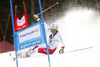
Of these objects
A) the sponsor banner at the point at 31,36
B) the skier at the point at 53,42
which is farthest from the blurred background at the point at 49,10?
the sponsor banner at the point at 31,36

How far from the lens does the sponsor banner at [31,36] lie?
11.3 ft

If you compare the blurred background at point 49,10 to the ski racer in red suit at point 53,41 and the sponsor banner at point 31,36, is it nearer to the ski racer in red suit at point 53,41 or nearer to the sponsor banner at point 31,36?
the ski racer in red suit at point 53,41

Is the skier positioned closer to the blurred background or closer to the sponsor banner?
the sponsor banner

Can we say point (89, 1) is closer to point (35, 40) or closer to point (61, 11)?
point (61, 11)

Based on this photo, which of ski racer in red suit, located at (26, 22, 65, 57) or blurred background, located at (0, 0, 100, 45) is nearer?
ski racer in red suit, located at (26, 22, 65, 57)

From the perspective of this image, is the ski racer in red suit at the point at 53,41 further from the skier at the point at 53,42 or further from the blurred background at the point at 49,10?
the blurred background at the point at 49,10

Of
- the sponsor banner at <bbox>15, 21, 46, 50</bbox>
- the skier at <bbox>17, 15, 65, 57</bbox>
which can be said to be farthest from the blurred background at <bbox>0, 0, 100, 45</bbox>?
the sponsor banner at <bbox>15, 21, 46, 50</bbox>

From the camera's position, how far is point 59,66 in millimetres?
3521

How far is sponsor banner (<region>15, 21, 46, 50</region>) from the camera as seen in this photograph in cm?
344

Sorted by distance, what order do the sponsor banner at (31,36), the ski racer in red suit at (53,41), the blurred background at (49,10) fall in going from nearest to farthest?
the sponsor banner at (31,36), the ski racer in red suit at (53,41), the blurred background at (49,10)

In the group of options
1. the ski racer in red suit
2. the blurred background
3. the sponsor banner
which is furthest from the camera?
the blurred background

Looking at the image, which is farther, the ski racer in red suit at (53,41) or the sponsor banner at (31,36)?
the ski racer in red suit at (53,41)

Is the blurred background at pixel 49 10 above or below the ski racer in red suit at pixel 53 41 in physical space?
above

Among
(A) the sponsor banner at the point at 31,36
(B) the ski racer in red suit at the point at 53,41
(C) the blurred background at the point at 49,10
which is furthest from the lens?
(C) the blurred background at the point at 49,10
